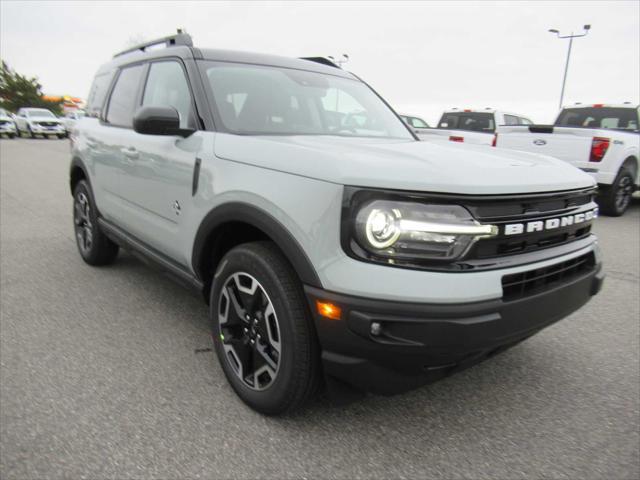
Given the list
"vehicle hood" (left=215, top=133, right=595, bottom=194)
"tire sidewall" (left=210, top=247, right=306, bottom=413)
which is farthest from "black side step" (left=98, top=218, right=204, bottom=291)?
"vehicle hood" (left=215, top=133, right=595, bottom=194)

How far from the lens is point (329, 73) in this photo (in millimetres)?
3488

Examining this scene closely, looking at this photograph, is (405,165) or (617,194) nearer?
(405,165)

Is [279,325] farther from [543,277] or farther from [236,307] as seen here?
[543,277]

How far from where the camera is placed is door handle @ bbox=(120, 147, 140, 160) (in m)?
3.20

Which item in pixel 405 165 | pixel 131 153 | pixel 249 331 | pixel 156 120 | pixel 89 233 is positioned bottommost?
pixel 89 233

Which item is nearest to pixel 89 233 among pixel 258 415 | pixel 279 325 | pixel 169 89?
pixel 169 89

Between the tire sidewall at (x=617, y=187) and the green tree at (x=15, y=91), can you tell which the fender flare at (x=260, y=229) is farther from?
the green tree at (x=15, y=91)

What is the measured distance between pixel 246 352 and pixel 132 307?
160 cm

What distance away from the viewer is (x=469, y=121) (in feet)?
39.7

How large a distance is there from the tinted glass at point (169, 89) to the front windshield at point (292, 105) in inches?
8.1

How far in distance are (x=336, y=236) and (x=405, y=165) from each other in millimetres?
390

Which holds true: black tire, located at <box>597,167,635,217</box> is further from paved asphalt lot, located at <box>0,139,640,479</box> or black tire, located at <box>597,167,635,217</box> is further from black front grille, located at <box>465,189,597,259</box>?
black front grille, located at <box>465,189,597,259</box>

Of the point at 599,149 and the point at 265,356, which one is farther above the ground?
the point at 599,149

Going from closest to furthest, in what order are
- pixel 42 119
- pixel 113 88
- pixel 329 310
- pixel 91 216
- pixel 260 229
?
pixel 329 310 < pixel 260 229 < pixel 113 88 < pixel 91 216 < pixel 42 119
